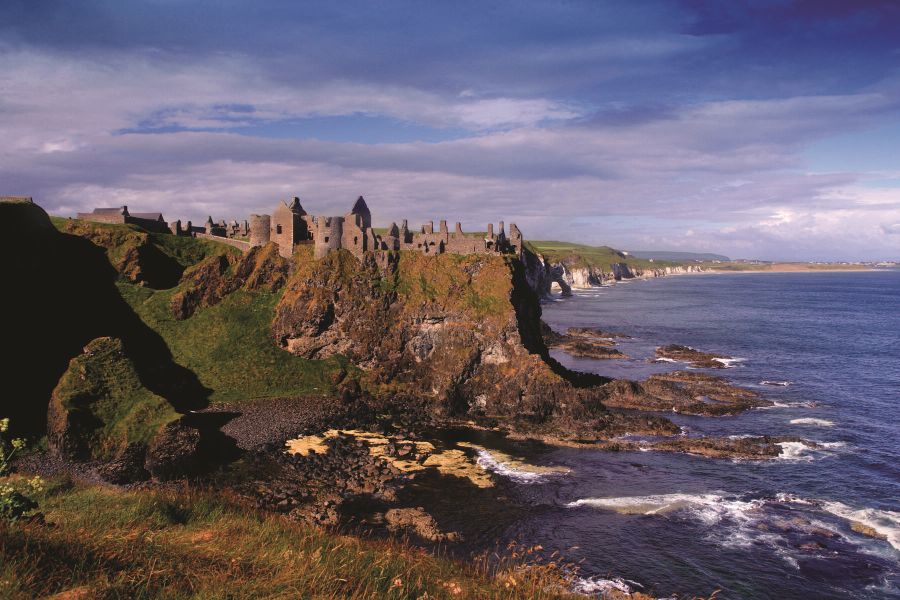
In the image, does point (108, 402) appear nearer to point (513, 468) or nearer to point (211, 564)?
point (513, 468)

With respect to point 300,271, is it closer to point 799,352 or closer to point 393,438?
point 393,438

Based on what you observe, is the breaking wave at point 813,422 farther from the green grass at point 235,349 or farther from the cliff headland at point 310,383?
the green grass at point 235,349

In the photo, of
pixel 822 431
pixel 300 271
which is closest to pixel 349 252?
pixel 300 271

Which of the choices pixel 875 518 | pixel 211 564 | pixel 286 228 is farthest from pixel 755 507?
pixel 286 228

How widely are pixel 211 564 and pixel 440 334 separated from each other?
56.7 meters

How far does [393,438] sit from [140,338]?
37923 mm

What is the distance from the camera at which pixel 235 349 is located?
6681 cm

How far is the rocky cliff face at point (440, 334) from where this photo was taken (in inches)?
2354

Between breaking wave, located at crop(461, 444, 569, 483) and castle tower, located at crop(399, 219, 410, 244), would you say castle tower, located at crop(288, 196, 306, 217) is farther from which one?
breaking wave, located at crop(461, 444, 569, 483)

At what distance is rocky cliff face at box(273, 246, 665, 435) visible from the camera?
196ft

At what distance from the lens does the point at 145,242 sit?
250ft

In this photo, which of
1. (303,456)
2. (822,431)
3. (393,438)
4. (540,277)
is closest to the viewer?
(303,456)

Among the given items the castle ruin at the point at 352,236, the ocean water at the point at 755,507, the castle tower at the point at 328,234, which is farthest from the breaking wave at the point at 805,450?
the castle tower at the point at 328,234

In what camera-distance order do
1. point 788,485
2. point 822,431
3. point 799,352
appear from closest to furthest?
1. point 788,485
2. point 822,431
3. point 799,352
